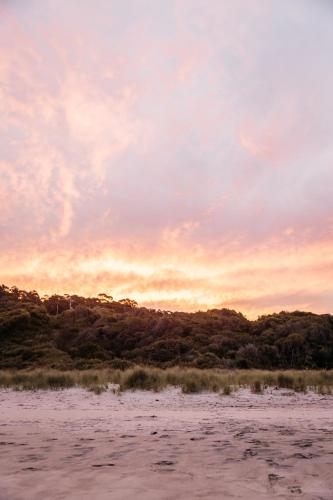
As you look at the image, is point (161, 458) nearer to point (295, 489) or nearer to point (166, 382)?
point (295, 489)

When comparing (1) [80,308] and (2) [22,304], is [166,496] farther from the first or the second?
(2) [22,304]

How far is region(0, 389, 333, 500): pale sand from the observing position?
3252mm

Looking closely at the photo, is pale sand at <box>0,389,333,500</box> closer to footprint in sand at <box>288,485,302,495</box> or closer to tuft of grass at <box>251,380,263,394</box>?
footprint in sand at <box>288,485,302,495</box>

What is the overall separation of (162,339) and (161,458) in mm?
28482

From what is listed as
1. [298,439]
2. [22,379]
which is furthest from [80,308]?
[298,439]

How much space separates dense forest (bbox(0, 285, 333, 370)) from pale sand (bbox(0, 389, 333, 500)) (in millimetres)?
16329

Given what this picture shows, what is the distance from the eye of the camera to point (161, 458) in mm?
4367

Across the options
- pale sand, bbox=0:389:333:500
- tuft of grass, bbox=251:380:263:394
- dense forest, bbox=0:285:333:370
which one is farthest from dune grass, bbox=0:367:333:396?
dense forest, bbox=0:285:333:370

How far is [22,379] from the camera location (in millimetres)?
15883

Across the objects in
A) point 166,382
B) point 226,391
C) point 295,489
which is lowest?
point 295,489

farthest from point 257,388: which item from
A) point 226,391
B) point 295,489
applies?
point 295,489

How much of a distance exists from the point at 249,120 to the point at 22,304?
3251cm

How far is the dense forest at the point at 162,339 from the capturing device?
1067 inches

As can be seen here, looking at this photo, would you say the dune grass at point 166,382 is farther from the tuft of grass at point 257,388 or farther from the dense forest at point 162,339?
the dense forest at point 162,339
